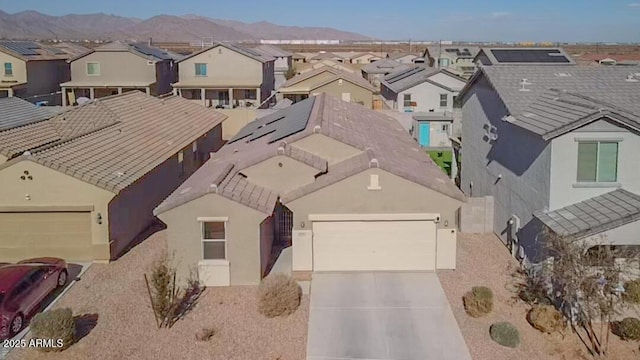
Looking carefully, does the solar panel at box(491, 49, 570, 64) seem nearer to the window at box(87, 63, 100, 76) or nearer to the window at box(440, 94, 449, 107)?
the window at box(440, 94, 449, 107)

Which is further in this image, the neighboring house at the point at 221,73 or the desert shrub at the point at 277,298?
the neighboring house at the point at 221,73

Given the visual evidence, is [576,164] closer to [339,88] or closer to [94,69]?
[339,88]

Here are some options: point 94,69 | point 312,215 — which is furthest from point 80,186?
point 94,69

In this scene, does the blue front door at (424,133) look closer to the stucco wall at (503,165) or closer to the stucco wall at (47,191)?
the stucco wall at (503,165)

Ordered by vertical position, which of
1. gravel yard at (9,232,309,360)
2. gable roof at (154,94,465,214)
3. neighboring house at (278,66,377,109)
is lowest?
gravel yard at (9,232,309,360)

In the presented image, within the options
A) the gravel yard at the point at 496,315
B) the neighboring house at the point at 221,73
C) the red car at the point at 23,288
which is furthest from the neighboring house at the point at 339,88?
the red car at the point at 23,288

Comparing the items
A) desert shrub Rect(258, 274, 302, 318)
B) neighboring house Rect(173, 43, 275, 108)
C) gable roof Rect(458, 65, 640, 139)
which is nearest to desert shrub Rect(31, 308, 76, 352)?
desert shrub Rect(258, 274, 302, 318)
